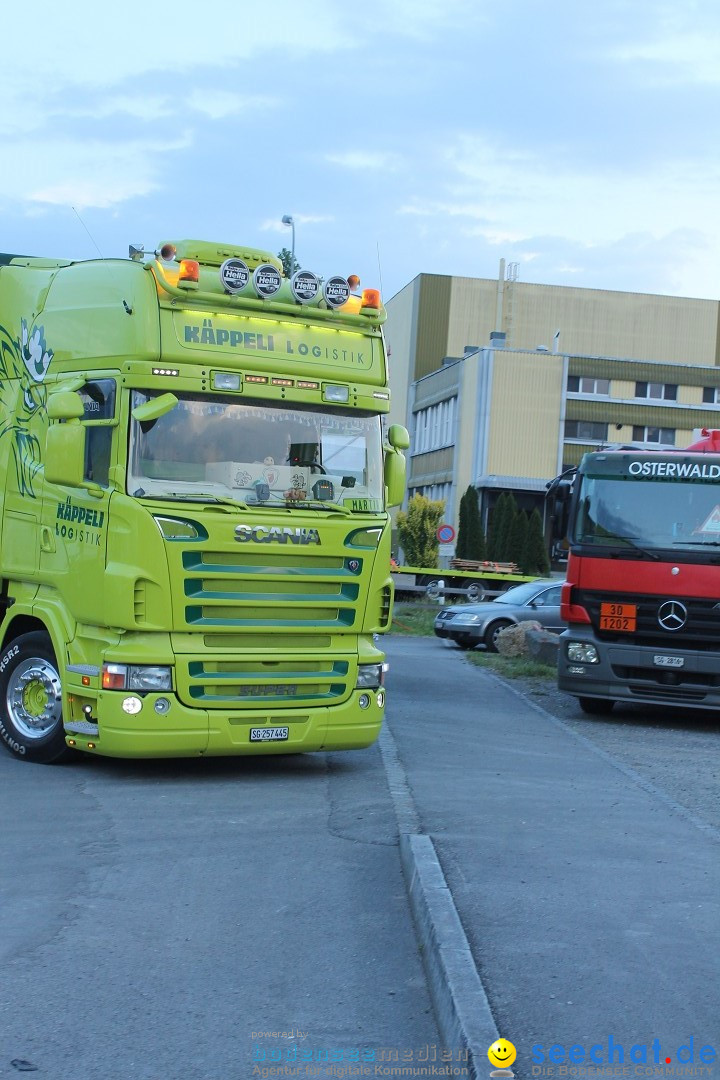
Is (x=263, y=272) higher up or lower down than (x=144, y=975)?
higher up

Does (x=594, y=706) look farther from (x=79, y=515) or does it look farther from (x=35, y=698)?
(x=79, y=515)

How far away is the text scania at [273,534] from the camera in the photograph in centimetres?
923

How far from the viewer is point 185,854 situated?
7.31 metres

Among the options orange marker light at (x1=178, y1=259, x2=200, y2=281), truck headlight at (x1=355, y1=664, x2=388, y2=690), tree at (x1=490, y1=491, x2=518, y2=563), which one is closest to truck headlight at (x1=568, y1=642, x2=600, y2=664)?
truck headlight at (x1=355, y1=664, x2=388, y2=690)

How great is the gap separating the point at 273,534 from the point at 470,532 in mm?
48179

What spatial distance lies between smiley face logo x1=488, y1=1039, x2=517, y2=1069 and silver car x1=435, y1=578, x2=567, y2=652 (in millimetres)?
21872

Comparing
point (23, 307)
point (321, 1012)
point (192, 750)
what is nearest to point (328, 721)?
point (192, 750)

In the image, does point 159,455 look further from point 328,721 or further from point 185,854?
point 185,854

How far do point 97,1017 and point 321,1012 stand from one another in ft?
2.68

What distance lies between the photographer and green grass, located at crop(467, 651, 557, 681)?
67.3ft

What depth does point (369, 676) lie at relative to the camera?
10.1 m

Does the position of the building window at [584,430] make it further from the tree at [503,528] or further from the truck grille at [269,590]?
the truck grille at [269,590]

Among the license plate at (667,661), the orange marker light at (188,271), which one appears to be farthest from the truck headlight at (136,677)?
the license plate at (667,661)

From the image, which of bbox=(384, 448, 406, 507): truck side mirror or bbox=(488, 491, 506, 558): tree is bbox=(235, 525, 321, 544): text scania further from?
bbox=(488, 491, 506, 558): tree
